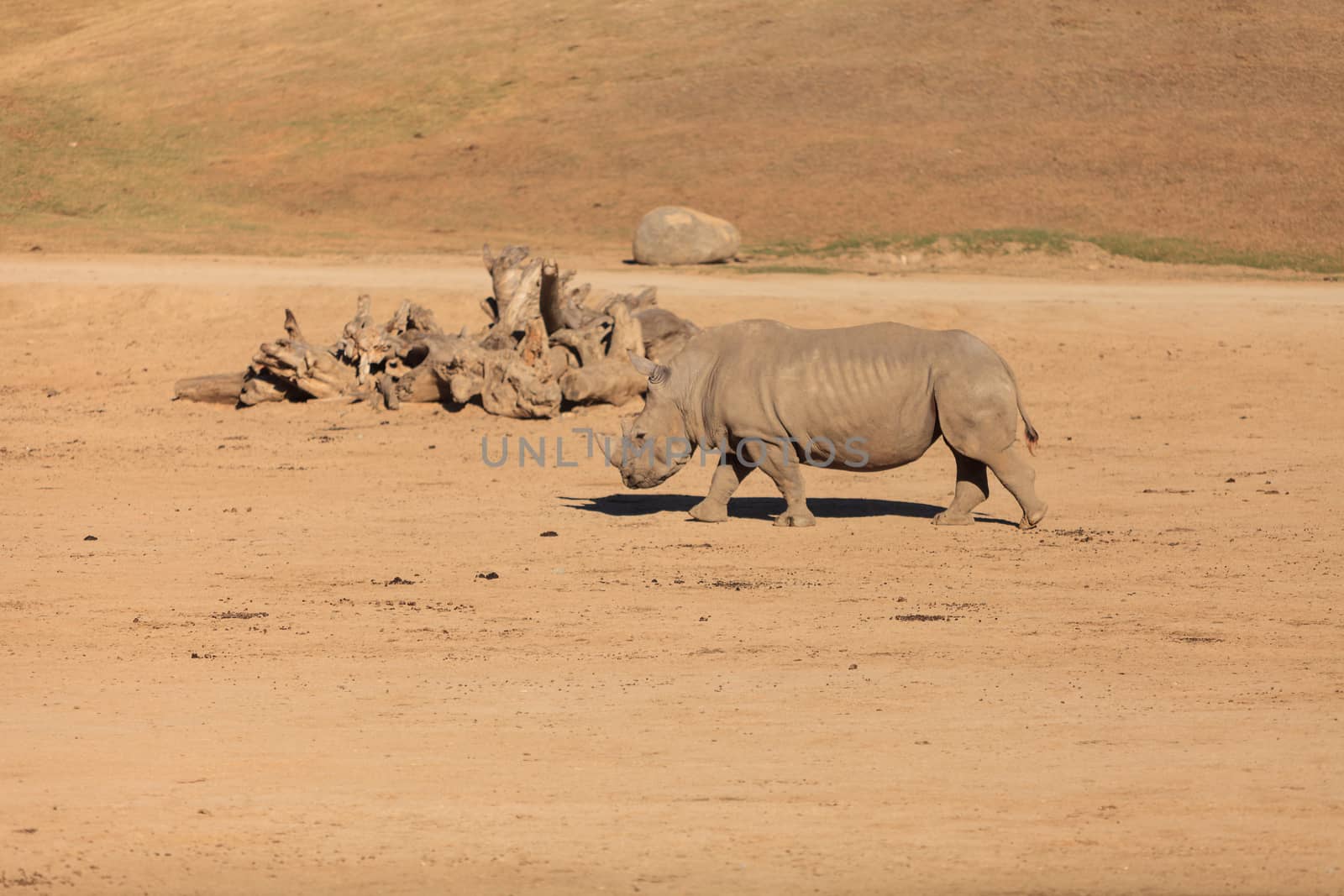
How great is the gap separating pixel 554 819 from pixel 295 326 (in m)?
14.2

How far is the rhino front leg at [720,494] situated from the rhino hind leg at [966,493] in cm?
157

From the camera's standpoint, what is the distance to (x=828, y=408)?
13.2 metres

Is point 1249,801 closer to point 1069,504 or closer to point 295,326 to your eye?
point 1069,504

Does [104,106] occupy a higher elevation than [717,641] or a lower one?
higher

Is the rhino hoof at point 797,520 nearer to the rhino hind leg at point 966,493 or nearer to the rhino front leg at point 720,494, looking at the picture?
the rhino front leg at point 720,494

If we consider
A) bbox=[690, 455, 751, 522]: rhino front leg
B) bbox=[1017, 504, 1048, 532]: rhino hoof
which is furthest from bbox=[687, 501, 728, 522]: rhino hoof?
bbox=[1017, 504, 1048, 532]: rhino hoof

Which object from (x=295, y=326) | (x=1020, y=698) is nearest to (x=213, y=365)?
(x=295, y=326)

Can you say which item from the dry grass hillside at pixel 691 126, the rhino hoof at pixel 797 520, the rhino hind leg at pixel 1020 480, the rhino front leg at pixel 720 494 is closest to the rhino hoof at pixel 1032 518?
the rhino hind leg at pixel 1020 480

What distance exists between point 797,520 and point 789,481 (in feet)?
1.04

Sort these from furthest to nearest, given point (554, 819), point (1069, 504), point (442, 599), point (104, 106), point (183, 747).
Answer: point (104, 106)
point (1069, 504)
point (442, 599)
point (183, 747)
point (554, 819)

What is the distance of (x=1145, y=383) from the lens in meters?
20.2

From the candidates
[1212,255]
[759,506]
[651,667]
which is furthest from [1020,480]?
[1212,255]

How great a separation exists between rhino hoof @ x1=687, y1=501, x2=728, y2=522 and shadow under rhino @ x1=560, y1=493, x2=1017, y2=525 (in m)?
0.44

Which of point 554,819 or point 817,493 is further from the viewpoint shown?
point 817,493
